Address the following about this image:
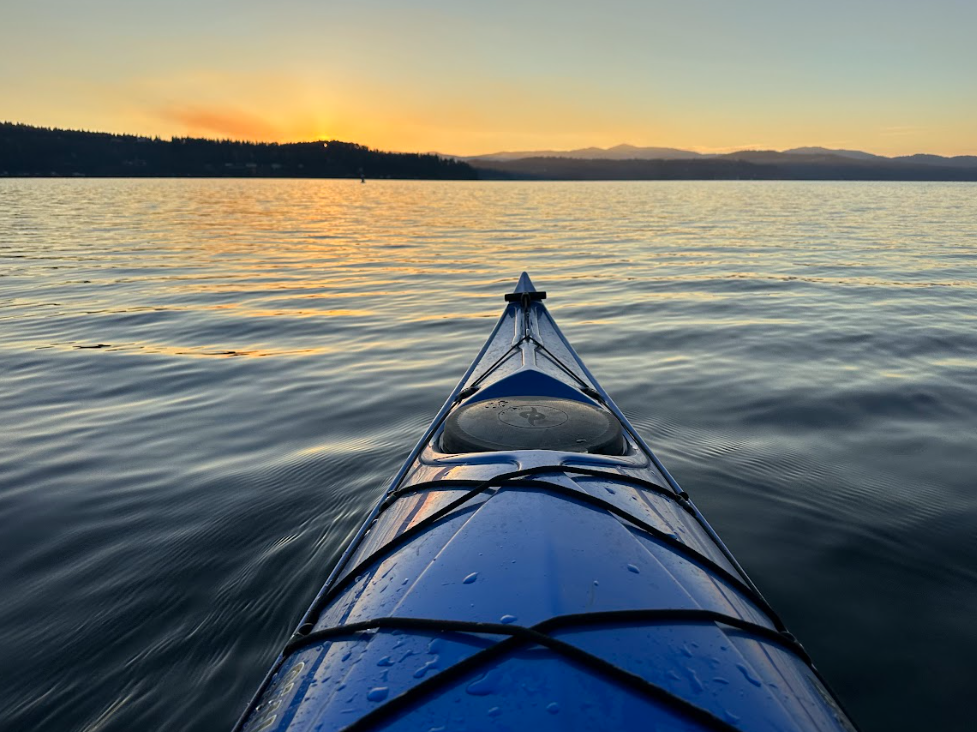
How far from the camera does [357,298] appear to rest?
48.2 ft

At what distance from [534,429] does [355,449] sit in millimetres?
3391

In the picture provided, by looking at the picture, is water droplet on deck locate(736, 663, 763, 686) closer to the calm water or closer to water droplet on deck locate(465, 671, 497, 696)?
water droplet on deck locate(465, 671, 497, 696)

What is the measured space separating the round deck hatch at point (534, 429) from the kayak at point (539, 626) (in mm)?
217

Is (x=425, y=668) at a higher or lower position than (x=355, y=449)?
higher

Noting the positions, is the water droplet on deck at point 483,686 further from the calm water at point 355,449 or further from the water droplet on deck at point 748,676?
the calm water at point 355,449

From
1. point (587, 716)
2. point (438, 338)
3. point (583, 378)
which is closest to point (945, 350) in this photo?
point (583, 378)

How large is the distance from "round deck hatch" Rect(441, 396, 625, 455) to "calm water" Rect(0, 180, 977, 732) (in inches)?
65.6


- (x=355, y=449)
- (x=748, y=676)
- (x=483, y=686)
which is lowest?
(x=355, y=449)

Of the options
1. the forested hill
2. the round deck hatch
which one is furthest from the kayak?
the forested hill

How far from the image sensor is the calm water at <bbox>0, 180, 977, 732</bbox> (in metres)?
3.57

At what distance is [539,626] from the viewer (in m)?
1.86

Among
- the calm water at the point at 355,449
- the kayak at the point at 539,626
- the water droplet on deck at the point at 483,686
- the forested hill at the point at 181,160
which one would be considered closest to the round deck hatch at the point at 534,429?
the kayak at the point at 539,626

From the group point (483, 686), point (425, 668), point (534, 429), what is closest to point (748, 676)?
point (483, 686)

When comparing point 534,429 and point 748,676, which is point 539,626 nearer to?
point 748,676
